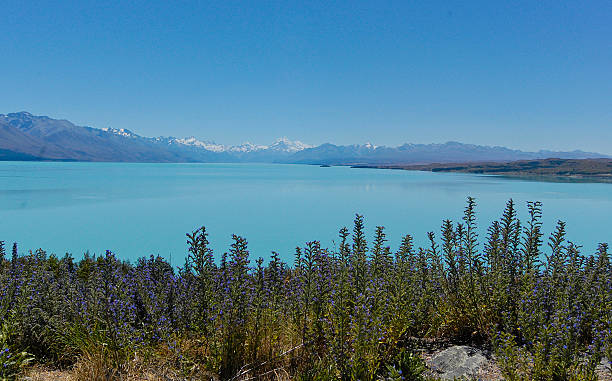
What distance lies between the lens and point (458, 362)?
4.32 m

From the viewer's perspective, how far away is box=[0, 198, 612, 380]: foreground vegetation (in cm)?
383

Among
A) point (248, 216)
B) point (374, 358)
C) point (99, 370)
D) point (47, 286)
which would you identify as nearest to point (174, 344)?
point (99, 370)

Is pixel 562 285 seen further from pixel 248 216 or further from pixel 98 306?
pixel 248 216

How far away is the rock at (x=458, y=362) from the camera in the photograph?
4.14 meters

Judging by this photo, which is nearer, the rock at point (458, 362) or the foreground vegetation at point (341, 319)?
the foreground vegetation at point (341, 319)

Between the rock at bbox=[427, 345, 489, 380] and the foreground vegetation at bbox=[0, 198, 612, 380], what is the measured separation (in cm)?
31

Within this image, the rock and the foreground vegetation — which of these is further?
the rock

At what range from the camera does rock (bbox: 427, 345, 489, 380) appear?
13.6ft

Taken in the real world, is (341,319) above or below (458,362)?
above

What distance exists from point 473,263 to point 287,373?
115 inches

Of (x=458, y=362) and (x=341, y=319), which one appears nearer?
(x=341, y=319)

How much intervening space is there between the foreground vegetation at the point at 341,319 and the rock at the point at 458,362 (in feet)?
1.00

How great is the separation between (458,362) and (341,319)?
5.17 feet

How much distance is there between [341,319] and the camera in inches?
154
